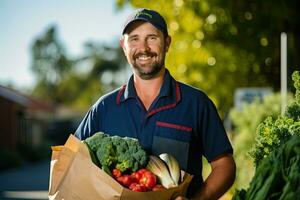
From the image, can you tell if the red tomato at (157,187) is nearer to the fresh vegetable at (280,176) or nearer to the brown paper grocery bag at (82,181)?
the brown paper grocery bag at (82,181)

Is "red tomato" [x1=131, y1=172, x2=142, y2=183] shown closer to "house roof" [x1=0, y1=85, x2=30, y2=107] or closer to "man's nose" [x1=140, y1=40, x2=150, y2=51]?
"man's nose" [x1=140, y1=40, x2=150, y2=51]

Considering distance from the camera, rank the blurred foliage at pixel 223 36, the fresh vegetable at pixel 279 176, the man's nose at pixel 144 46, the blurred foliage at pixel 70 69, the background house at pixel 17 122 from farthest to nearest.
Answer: the blurred foliage at pixel 70 69
the background house at pixel 17 122
the blurred foliage at pixel 223 36
the man's nose at pixel 144 46
the fresh vegetable at pixel 279 176

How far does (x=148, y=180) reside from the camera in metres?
3.01

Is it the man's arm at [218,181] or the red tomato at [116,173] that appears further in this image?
the man's arm at [218,181]

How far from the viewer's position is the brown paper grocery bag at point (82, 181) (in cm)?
294

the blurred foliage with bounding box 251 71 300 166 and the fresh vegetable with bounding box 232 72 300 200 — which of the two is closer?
the fresh vegetable with bounding box 232 72 300 200

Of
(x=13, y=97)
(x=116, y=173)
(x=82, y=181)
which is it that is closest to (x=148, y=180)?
(x=116, y=173)

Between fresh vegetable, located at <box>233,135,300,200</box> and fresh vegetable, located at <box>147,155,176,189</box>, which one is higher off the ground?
fresh vegetable, located at <box>233,135,300,200</box>

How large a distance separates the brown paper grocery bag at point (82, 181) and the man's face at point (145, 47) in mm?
724

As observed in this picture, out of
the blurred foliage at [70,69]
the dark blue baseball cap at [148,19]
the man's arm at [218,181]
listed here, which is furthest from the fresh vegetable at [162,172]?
the blurred foliage at [70,69]

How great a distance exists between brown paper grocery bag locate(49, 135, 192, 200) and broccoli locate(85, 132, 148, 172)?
0.24 feet

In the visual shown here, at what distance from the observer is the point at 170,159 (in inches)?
127

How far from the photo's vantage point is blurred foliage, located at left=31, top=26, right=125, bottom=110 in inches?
3344

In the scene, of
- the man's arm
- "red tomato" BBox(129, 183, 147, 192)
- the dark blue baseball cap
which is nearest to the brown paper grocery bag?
"red tomato" BBox(129, 183, 147, 192)
